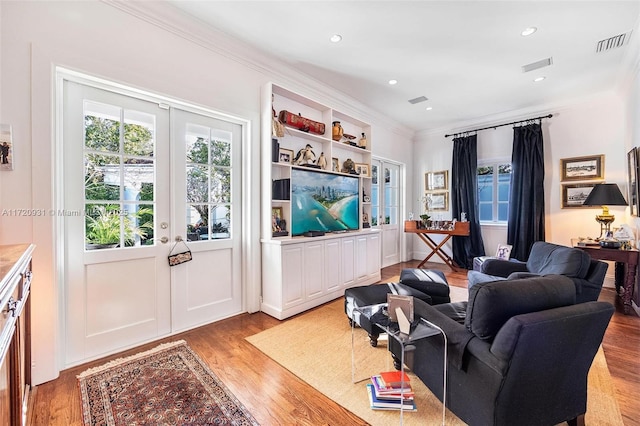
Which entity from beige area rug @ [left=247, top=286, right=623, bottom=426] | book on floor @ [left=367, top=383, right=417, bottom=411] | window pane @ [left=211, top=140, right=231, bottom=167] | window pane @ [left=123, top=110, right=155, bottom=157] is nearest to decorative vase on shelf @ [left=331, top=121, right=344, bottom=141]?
window pane @ [left=211, top=140, right=231, bottom=167]

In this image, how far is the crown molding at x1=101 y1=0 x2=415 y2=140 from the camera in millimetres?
2305

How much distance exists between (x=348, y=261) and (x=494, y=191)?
11.2ft

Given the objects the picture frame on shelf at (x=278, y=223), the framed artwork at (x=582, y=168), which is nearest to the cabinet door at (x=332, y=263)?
the picture frame on shelf at (x=278, y=223)

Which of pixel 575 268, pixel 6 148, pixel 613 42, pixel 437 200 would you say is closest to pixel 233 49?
pixel 6 148

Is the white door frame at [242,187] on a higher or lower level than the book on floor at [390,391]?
higher

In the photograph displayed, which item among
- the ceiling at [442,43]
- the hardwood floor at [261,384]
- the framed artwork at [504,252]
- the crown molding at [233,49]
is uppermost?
the ceiling at [442,43]

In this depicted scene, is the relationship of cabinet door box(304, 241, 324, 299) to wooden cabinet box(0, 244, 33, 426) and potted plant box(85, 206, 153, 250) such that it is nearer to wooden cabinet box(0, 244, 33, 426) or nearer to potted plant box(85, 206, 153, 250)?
potted plant box(85, 206, 153, 250)

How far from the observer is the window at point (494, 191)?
5.12 metres

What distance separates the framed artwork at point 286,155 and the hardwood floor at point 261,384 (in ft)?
6.14

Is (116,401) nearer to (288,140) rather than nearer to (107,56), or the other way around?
(107,56)

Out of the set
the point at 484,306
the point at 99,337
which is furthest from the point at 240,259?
the point at 484,306

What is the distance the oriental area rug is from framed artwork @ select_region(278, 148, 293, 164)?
2.18m

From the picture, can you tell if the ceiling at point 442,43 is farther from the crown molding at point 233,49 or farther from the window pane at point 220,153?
the window pane at point 220,153

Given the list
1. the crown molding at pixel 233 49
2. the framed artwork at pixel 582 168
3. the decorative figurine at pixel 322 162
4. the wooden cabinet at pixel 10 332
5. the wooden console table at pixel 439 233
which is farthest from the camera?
the wooden console table at pixel 439 233
